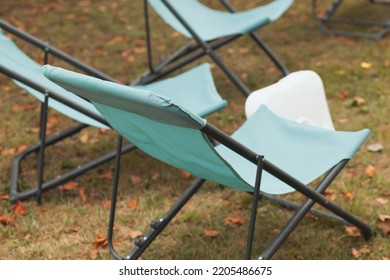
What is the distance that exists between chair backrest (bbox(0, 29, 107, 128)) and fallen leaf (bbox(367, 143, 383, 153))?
1407 millimetres

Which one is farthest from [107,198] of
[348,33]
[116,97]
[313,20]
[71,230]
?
[313,20]

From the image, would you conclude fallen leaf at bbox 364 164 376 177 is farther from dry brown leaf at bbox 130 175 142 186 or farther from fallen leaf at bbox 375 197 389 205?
dry brown leaf at bbox 130 175 142 186

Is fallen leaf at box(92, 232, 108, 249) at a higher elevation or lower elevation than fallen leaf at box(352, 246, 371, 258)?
higher

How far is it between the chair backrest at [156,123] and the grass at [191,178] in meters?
0.60

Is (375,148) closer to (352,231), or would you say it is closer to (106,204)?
(352,231)

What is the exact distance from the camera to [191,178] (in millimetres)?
3289

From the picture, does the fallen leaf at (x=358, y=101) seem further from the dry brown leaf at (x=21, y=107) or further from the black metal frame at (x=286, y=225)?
the dry brown leaf at (x=21, y=107)

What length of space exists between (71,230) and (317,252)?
1053 mm

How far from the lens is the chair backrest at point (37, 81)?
293cm

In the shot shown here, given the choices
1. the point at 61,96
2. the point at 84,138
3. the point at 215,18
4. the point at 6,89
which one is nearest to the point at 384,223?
the point at 61,96

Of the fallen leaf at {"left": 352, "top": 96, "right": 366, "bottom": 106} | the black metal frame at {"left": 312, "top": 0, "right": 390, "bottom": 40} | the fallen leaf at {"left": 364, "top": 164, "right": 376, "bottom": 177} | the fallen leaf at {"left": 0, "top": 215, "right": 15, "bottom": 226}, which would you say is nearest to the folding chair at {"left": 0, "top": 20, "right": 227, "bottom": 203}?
the fallen leaf at {"left": 0, "top": 215, "right": 15, "bottom": 226}

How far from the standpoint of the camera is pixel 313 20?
5.48 metres

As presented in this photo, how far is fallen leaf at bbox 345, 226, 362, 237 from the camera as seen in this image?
278 cm
